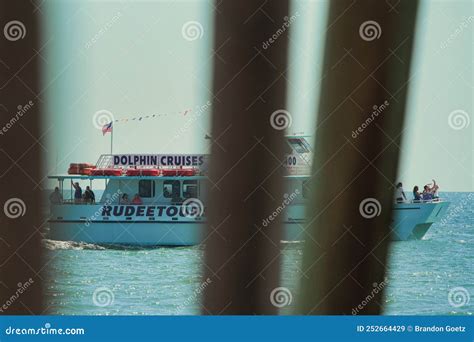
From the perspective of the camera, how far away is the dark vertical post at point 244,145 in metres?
1.28

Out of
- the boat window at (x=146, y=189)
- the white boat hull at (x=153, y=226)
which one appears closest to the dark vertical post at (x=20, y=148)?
the white boat hull at (x=153, y=226)

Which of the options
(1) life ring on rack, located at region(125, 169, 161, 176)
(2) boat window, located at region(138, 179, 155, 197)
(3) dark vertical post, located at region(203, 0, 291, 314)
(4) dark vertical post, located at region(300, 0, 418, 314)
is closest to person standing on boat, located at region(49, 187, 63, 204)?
(3) dark vertical post, located at region(203, 0, 291, 314)

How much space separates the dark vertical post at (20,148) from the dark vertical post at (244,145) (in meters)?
0.32

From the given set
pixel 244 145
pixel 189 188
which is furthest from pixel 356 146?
pixel 189 188

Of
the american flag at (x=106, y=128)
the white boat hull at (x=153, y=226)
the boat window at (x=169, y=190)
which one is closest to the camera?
the american flag at (x=106, y=128)

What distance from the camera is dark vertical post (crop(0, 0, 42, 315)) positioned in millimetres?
1363

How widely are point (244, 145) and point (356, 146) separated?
24cm

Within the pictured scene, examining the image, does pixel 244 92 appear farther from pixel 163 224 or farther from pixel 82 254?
pixel 163 224

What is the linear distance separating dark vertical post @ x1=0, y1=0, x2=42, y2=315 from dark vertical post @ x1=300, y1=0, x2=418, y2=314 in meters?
0.50

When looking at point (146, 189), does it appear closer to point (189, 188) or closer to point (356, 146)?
point (189, 188)

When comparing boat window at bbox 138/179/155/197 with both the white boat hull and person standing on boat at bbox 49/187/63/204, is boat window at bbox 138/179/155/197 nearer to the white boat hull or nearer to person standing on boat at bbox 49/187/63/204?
the white boat hull

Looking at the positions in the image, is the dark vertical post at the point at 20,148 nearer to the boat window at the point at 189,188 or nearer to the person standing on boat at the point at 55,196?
the person standing on boat at the point at 55,196

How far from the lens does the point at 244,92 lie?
128cm

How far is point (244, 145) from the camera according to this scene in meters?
1.29
